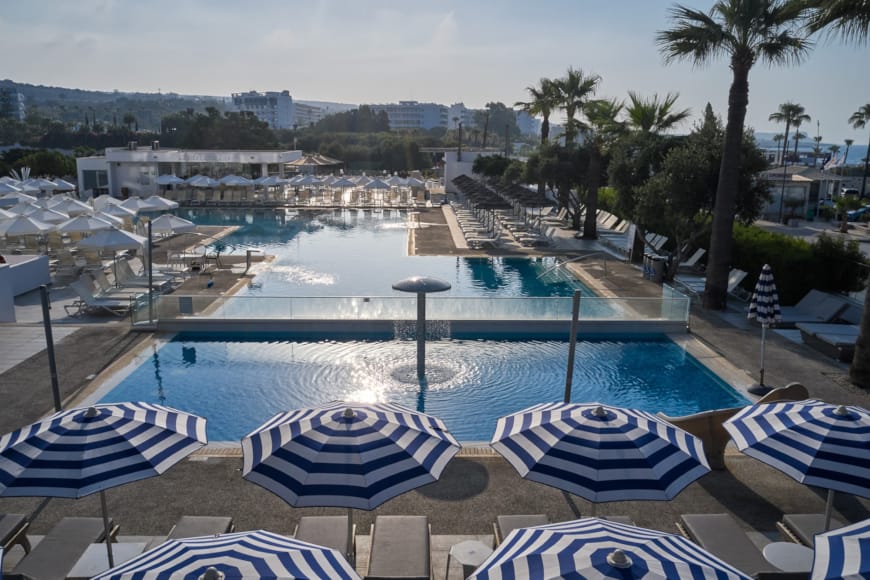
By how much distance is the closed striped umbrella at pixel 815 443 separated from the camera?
5.69 meters

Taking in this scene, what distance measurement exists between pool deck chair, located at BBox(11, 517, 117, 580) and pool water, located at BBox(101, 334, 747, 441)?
12.1 feet

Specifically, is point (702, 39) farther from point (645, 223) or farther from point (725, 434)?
point (725, 434)

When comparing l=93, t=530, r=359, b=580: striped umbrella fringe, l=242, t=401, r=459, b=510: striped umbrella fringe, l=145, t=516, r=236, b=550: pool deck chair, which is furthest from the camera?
l=145, t=516, r=236, b=550: pool deck chair

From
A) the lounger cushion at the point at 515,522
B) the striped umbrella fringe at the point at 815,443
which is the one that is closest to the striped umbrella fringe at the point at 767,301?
the striped umbrella fringe at the point at 815,443

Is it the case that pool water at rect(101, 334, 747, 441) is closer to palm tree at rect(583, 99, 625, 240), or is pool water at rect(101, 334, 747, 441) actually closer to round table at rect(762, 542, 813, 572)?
round table at rect(762, 542, 813, 572)

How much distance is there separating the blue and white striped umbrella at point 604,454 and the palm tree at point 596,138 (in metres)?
20.7

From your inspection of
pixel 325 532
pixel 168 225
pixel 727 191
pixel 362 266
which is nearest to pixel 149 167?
pixel 168 225

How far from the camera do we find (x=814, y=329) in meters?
14.1

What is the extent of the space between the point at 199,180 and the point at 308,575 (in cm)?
3951

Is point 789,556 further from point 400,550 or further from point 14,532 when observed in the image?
point 14,532

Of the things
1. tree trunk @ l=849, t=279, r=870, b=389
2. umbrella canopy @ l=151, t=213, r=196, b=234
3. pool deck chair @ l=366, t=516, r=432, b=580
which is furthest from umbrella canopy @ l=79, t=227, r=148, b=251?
tree trunk @ l=849, t=279, r=870, b=389

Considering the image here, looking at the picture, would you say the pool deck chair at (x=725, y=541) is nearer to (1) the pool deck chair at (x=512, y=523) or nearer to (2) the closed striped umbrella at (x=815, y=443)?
(2) the closed striped umbrella at (x=815, y=443)

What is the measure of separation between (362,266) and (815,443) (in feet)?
59.2

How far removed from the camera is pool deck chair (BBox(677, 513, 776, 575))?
5901 millimetres
